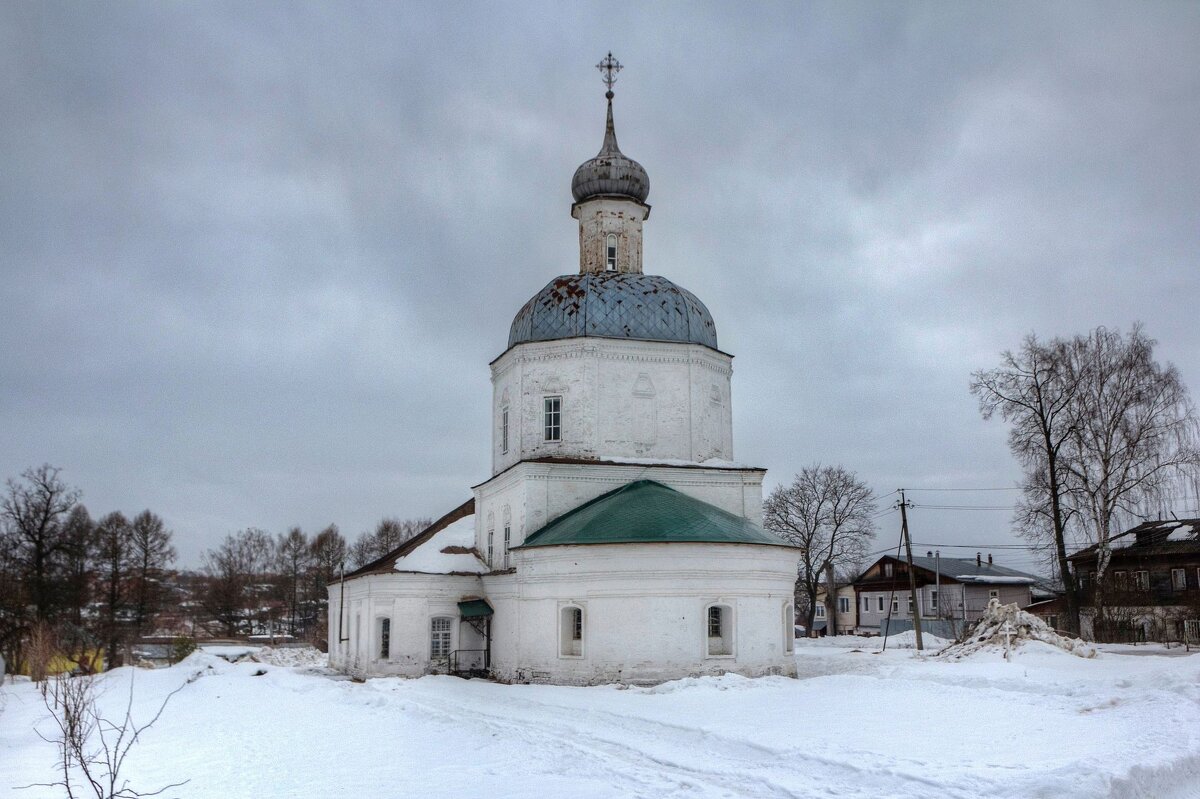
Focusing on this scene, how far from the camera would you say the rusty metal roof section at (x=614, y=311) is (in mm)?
27844

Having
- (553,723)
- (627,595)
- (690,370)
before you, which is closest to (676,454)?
(690,370)

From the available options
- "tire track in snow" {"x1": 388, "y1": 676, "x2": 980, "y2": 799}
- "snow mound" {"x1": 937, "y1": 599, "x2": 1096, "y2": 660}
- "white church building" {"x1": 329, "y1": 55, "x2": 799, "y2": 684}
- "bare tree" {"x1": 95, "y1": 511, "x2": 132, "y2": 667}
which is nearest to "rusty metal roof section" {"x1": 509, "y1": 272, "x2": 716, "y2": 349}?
"white church building" {"x1": 329, "y1": 55, "x2": 799, "y2": 684}

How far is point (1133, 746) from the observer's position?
39.0 ft

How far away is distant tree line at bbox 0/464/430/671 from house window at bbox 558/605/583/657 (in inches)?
428

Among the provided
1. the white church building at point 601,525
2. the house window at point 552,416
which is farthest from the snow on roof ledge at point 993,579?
the house window at point 552,416

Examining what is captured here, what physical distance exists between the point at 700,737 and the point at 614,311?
1589 centimetres

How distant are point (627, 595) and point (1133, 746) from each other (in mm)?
11897

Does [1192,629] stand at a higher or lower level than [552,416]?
lower

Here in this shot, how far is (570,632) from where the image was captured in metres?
23.5

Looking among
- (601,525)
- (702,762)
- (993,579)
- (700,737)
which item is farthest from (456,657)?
(993,579)

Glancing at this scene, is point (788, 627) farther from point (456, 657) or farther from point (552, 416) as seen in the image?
point (456, 657)

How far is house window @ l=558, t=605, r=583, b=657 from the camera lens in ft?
75.8

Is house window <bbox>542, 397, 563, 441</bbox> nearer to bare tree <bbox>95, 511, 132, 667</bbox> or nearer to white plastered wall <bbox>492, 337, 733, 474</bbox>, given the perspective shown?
white plastered wall <bbox>492, 337, 733, 474</bbox>

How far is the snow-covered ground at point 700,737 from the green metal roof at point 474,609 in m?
3.72
